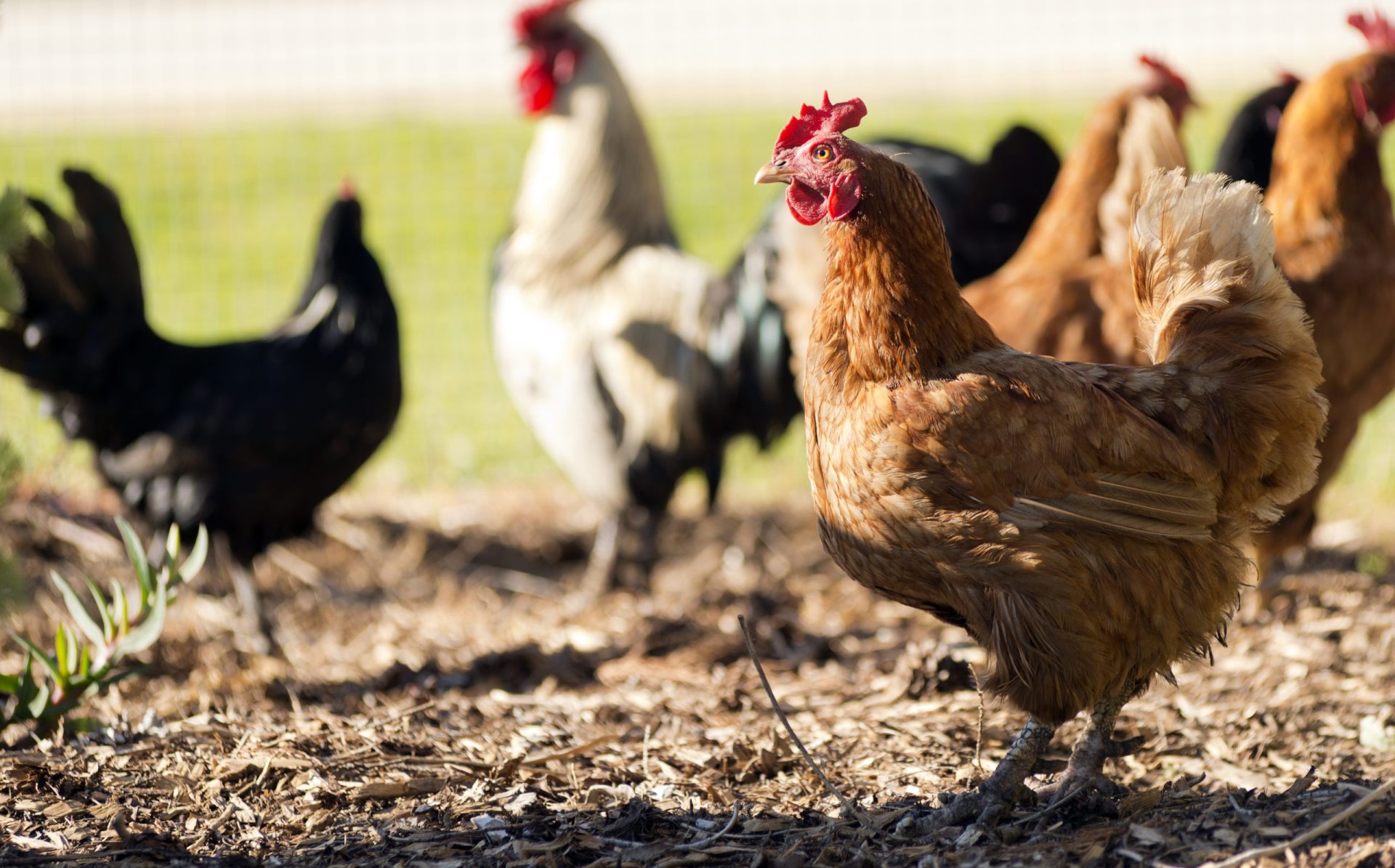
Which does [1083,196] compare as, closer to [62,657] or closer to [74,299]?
[62,657]

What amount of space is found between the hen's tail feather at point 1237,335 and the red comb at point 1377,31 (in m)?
2.16

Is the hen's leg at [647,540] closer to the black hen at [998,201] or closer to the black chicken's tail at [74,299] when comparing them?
the black hen at [998,201]

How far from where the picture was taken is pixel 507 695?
4.23 meters

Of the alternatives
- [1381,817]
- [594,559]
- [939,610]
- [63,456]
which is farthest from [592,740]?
[63,456]

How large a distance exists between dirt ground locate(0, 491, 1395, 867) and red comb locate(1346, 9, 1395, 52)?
2.14 meters

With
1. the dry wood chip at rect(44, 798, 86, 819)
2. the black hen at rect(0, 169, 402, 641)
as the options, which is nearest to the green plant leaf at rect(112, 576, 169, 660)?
the dry wood chip at rect(44, 798, 86, 819)

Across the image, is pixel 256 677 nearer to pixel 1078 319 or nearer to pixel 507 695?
pixel 507 695

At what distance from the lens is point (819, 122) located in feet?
10.5

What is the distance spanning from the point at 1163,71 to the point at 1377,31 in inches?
30.2

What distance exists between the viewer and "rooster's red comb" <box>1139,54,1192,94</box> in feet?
16.9

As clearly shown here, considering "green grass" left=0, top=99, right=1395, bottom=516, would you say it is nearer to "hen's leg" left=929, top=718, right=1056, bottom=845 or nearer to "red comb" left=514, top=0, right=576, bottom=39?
"red comb" left=514, top=0, right=576, bottom=39

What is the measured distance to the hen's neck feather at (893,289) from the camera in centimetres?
304

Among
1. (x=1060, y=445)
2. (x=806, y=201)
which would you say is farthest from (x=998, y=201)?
(x=1060, y=445)

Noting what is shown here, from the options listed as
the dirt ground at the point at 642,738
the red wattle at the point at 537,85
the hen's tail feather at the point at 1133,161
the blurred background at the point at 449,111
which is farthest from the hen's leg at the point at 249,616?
the hen's tail feather at the point at 1133,161
